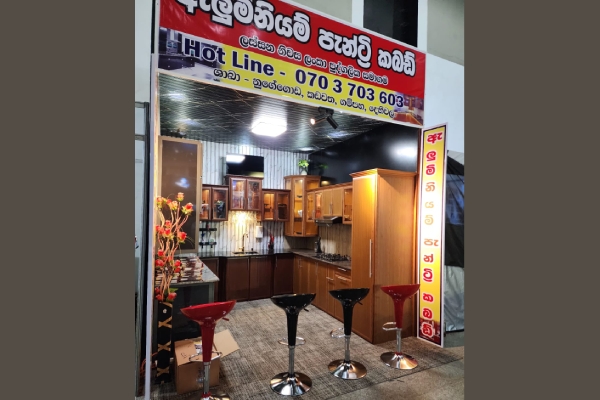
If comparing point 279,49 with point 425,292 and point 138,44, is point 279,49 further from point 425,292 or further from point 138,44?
point 425,292

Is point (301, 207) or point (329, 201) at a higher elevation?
point (329, 201)

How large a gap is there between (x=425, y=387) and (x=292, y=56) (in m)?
3.46

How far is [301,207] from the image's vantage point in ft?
20.1

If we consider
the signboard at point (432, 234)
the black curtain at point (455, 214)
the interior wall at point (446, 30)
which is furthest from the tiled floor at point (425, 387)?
the interior wall at point (446, 30)

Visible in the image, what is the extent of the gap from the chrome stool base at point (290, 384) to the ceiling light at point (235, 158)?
4.06 metres

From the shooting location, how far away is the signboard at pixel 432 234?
3.63 metres

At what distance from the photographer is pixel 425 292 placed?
12.5 feet

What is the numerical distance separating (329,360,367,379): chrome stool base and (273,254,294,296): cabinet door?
2688 mm

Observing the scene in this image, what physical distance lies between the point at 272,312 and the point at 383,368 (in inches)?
88.3

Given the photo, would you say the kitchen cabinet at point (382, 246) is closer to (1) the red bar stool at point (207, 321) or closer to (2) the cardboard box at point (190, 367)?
(2) the cardboard box at point (190, 367)

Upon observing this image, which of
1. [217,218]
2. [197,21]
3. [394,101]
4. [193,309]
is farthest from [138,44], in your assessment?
[217,218]

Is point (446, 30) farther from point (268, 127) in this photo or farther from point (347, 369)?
point (347, 369)

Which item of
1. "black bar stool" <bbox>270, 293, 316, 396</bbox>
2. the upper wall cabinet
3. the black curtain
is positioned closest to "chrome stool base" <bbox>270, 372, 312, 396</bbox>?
"black bar stool" <bbox>270, 293, 316, 396</bbox>

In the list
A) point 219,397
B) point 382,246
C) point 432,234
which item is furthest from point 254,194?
point 219,397
